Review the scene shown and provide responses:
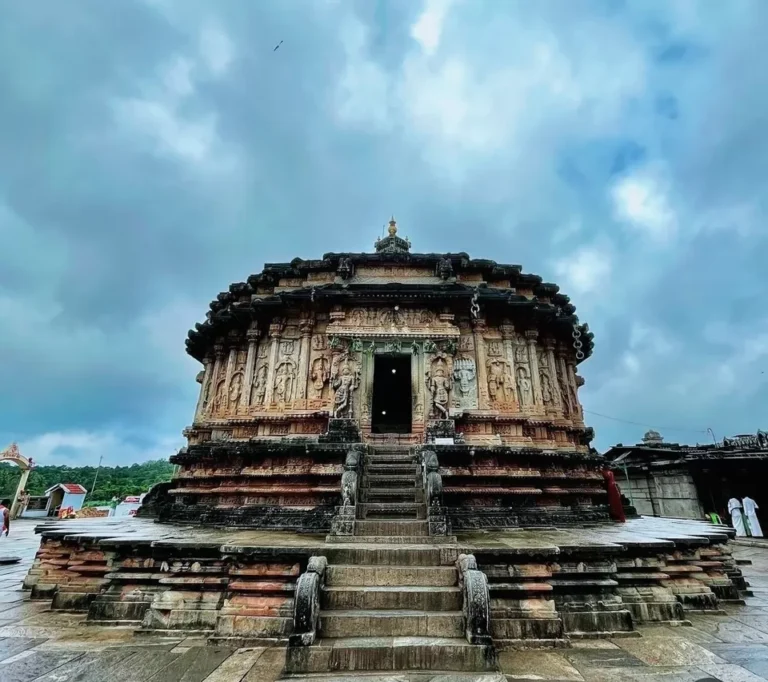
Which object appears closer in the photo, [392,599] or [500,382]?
[392,599]

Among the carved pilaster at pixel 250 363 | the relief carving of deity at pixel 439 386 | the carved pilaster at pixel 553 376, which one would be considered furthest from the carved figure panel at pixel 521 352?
the carved pilaster at pixel 250 363

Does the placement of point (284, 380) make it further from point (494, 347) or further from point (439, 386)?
point (494, 347)

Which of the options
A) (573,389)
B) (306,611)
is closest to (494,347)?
(573,389)

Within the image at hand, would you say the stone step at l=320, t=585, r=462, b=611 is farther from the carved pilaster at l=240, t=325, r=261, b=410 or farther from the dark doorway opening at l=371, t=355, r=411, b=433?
the dark doorway opening at l=371, t=355, r=411, b=433

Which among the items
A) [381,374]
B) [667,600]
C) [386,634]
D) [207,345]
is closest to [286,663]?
[386,634]

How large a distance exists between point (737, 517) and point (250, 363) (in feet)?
74.3

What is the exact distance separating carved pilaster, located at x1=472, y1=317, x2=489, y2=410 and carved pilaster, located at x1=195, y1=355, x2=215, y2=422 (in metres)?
8.45

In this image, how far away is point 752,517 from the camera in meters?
19.0

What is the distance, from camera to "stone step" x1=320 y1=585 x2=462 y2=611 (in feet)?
17.2

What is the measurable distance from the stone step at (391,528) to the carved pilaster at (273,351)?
Result: 17.0 ft

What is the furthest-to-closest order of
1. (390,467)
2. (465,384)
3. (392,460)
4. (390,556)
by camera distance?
(465,384) → (392,460) → (390,467) → (390,556)

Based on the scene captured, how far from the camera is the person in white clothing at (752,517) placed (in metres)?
18.8

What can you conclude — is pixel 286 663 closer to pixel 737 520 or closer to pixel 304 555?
pixel 304 555

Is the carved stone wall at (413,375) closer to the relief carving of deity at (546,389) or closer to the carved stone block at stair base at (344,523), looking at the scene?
the relief carving of deity at (546,389)
